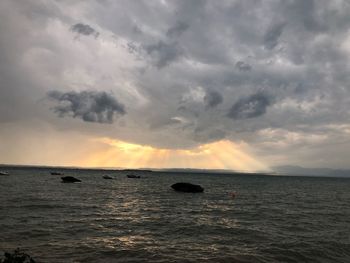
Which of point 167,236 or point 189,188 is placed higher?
point 189,188

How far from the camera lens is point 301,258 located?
2266 cm

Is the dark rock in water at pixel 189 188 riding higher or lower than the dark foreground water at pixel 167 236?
higher

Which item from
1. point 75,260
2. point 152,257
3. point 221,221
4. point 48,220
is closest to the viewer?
point 75,260

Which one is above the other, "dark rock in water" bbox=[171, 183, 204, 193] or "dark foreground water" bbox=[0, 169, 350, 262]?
"dark rock in water" bbox=[171, 183, 204, 193]

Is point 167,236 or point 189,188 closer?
point 167,236

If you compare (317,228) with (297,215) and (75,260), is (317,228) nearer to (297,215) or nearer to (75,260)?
(297,215)

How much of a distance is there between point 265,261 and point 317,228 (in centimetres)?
1554

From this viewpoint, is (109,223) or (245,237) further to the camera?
(109,223)

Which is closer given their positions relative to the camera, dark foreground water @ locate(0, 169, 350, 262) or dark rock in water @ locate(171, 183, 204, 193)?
dark foreground water @ locate(0, 169, 350, 262)

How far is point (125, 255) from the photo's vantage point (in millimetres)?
21406

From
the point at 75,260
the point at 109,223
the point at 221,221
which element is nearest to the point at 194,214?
the point at 221,221

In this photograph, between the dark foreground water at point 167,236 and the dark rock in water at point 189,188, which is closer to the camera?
the dark foreground water at point 167,236

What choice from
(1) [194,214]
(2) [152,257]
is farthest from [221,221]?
(2) [152,257]

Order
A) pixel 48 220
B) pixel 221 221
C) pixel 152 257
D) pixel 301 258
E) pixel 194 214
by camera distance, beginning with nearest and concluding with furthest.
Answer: pixel 152 257, pixel 301 258, pixel 48 220, pixel 221 221, pixel 194 214
